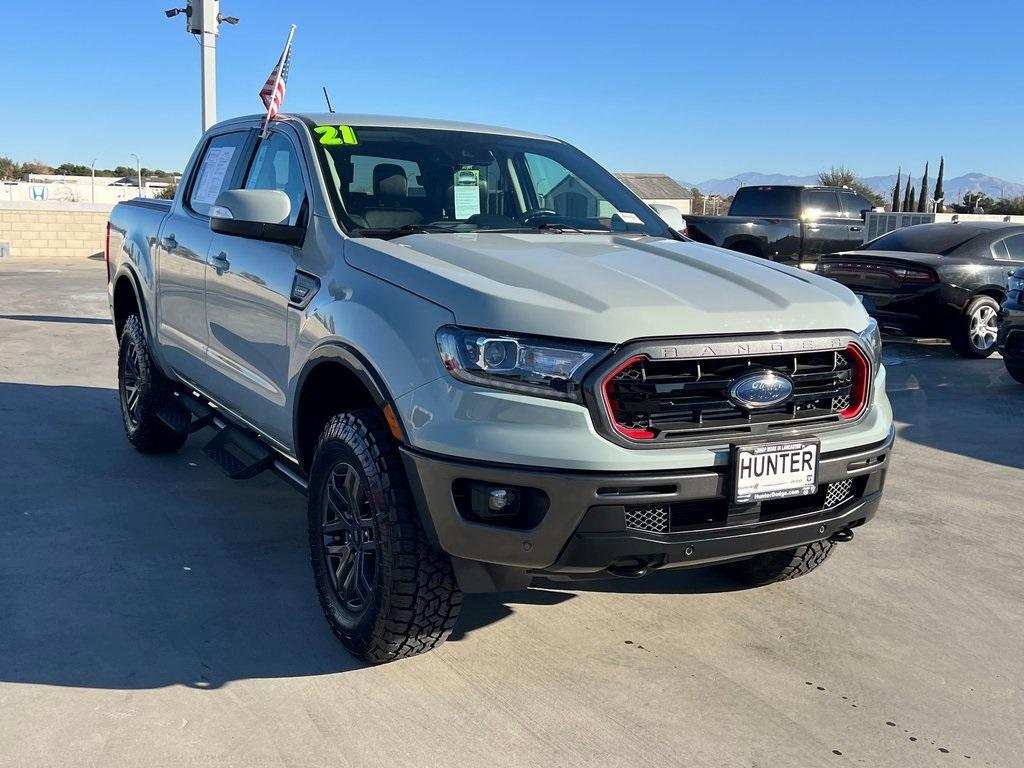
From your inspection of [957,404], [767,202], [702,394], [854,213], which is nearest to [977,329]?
[957,404]

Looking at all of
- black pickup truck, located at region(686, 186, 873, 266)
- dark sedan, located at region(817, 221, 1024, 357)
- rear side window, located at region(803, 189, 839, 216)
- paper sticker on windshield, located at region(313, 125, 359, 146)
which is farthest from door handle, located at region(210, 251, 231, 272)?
rear side window, located at region(803, 189, 839, 216)

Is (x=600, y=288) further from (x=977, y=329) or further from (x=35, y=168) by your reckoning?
(x=35, y=168)

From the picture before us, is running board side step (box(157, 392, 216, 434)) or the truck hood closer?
the truck hood

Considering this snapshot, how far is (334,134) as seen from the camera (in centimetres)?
436

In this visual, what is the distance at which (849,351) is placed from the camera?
3428mm

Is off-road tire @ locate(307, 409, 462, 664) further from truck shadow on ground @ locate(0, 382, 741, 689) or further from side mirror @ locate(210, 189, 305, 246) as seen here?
side mirror @ locate(210, 189, 305, 246)

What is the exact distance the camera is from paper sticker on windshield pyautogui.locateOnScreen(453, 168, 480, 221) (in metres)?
4.27

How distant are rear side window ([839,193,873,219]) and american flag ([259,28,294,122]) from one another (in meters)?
14.8

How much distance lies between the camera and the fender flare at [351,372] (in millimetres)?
3215

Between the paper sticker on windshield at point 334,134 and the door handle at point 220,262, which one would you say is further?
the door handle at point 220,262

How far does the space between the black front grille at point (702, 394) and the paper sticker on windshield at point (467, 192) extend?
1500 millimetres

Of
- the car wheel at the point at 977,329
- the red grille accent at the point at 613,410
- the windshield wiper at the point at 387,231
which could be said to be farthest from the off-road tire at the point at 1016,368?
the red grille accent at the point at 613,410

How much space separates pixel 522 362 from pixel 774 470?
862mm

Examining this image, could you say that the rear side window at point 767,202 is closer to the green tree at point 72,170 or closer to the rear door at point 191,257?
the rear door at point 191,257
